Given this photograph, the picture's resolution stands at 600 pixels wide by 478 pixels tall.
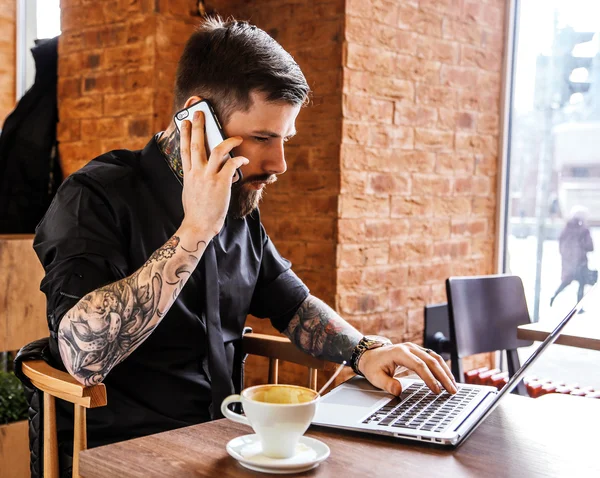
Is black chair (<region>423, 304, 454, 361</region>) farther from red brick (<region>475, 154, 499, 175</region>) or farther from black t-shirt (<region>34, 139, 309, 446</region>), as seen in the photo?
black t-shirt (<region>34, 139, 309, 446</region>)

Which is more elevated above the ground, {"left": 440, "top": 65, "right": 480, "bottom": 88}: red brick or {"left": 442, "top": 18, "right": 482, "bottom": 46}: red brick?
{"left": 442, "top": 18, "right": 482, "bottom": 46}: red brick

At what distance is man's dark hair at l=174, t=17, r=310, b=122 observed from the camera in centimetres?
134

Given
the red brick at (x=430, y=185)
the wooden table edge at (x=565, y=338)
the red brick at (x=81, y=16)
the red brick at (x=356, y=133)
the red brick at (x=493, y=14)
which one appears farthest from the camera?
the red brick at (x=493, y=14)

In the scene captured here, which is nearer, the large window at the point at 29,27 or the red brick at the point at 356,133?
the red brick at the point at 356,133

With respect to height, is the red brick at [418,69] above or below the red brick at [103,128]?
above

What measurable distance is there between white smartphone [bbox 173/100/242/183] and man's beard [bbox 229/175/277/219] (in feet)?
0.38

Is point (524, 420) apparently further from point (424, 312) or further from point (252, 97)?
point (424, 312)

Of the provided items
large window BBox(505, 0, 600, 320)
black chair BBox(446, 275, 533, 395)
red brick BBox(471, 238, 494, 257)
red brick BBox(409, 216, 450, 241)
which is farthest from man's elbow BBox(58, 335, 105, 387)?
large window BBox(505, 0, 600, 320)

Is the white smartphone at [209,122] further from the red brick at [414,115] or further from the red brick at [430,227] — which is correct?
the red brick at [430,227]

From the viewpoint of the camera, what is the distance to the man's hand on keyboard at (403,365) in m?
1.10

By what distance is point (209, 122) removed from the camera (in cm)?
124

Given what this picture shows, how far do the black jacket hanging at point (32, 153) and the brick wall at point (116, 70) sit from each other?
51 millimetres

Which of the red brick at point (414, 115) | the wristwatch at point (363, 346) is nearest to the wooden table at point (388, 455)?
the wristwatch at point (363, 346)

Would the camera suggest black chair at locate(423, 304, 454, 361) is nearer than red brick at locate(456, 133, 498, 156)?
Yes
